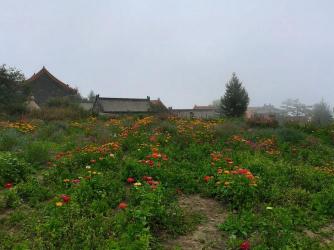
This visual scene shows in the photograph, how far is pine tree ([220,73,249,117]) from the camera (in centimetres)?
2966

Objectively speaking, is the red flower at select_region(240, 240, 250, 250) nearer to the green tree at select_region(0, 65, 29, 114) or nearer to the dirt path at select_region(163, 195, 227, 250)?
the dirt path at select_region(163, 195, 227, 250)

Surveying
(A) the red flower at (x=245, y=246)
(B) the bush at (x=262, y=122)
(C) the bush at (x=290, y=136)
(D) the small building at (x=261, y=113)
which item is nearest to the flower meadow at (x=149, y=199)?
(A) the red flower at (x=245, y=246)

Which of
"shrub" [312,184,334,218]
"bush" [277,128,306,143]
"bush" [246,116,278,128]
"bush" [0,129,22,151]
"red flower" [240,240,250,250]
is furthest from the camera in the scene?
"bush" [246,116,278,128]

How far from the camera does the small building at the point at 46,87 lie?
39188 mm

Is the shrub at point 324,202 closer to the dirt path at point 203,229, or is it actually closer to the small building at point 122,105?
the dirt path at point 203,229

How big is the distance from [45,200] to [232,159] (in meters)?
4.68

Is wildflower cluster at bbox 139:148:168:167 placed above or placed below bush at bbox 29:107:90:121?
below

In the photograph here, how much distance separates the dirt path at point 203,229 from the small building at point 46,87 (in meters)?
35.8

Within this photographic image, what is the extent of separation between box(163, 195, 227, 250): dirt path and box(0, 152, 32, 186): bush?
3144 mm

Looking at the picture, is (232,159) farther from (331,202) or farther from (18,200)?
(18,200)

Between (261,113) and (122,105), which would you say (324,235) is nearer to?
(261,113)

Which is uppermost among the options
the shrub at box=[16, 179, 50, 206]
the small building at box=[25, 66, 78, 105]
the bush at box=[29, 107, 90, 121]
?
the small building at box=[25, 66, 78, 105]

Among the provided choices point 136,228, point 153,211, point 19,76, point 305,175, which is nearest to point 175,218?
point 153,211

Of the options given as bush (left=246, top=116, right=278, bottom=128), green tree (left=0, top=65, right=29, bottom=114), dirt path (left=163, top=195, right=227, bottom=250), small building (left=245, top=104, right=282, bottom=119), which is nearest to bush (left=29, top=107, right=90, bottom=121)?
green tree (left=0, top=65, right=29, bottom=114)
